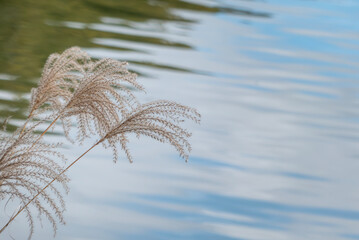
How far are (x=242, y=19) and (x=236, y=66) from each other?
159cm

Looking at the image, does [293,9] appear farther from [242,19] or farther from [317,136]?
[317,136]

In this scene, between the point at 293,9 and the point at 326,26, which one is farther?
the point at 293,9

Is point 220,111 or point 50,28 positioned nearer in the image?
point 220,111

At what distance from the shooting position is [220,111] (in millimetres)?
4629

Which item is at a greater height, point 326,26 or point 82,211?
point 326,26

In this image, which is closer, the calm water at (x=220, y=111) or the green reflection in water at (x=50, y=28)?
the calm water at (x=220, y=111)

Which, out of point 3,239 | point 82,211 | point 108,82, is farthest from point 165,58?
point 108,82

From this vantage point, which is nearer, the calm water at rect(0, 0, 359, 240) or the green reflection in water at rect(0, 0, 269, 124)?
the calm water at rect(0, 0, 359, 240)

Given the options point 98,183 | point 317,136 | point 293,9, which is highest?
point 293,9

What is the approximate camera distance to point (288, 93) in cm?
514

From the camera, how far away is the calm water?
125 inches

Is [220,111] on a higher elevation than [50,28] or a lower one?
lower

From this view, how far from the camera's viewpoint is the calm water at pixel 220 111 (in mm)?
3178

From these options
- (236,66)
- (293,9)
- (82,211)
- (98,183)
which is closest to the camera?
(82,211)
